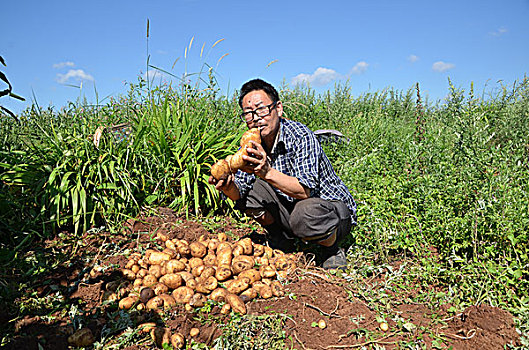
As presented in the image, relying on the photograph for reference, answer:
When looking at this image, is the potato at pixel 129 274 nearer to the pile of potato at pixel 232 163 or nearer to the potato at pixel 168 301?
the potato at pixel 168 301

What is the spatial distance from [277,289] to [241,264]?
299 millimetres

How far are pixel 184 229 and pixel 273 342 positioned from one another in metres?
1.46

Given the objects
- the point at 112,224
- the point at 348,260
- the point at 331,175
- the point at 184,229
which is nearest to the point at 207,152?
the point at 184,229

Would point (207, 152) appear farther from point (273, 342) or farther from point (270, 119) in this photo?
point (273, 342)

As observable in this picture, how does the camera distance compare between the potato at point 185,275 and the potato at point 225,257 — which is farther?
the potato at point 225,257

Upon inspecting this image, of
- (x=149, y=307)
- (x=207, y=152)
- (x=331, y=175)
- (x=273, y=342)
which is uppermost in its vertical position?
(x=207, y=152)

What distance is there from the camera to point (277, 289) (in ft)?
8.09

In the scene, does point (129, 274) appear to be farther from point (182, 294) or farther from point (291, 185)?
point (291, 185)

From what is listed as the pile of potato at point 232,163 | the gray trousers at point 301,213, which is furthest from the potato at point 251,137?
the gray trousers at point 301,213

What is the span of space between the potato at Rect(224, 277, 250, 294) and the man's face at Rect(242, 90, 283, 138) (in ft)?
3.22

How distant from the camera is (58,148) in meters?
3.24

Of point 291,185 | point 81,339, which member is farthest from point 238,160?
point 81,339

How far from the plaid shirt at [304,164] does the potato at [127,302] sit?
1045 mm

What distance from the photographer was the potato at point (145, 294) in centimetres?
230
